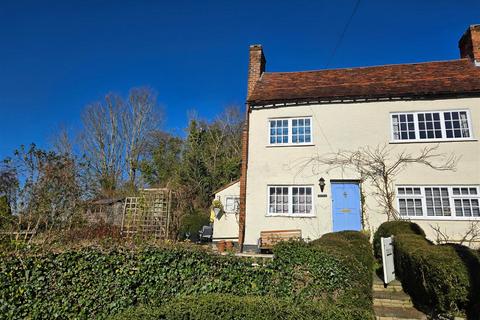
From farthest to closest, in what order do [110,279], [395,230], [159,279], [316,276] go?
1. [395,230]
2. [316,276]
3. [159,279]
4. [110,279]

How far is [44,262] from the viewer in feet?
19.2

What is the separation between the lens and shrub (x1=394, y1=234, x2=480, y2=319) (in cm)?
581

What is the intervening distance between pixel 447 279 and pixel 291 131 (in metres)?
9.80

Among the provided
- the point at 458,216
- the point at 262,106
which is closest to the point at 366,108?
the point at 262,106

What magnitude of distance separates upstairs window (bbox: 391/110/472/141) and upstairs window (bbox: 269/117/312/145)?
12.7ft

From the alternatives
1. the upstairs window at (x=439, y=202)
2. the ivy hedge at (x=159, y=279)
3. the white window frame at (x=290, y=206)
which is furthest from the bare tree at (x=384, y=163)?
the ivy hedge at (x=159, y=279)

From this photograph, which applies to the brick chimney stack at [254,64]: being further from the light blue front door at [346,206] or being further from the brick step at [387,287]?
the brick step at [387,287]

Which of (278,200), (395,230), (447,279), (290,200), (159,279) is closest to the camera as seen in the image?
(447,279)

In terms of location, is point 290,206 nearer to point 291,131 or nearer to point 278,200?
point 278,200

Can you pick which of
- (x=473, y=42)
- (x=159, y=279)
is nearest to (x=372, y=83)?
(x=473, y=42)

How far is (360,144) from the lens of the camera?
1391 centimetres

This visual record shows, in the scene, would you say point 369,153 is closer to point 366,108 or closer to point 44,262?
point 366,108

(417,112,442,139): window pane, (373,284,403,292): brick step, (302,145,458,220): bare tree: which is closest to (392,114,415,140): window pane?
(417,112,442,139): window pane

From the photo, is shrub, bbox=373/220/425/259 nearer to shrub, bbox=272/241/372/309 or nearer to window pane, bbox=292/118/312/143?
shrub, bbox=272/241/372/309
